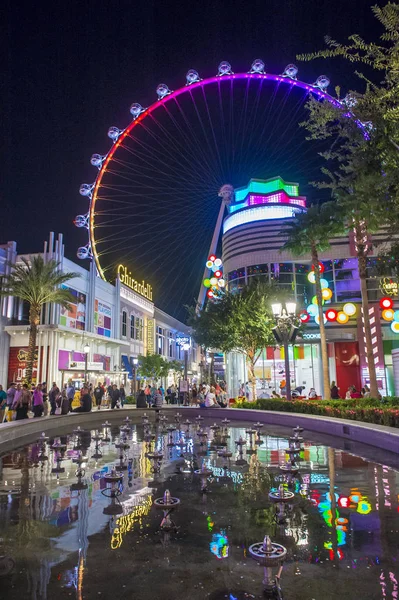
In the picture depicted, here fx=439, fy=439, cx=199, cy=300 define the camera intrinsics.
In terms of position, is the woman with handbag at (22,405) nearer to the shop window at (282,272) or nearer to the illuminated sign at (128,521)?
the illuminated sign at (128,521)

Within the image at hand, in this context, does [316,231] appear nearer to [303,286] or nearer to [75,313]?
[303,286]

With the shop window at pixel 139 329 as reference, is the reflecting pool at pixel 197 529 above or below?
below

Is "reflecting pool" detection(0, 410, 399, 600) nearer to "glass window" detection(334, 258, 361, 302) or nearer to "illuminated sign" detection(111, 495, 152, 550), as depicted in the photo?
"illuminated sign" detection(111, 495, 152, 550)

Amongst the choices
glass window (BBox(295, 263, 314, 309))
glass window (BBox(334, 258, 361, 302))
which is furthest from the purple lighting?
glass window (BBox(334, 258, 361, 302))

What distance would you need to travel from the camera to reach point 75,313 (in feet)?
131

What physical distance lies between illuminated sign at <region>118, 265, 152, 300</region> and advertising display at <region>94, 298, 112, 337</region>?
16.6 feet

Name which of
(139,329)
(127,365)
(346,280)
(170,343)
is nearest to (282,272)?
(346,280)

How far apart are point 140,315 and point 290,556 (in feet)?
174

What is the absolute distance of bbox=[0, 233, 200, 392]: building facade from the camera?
3547 cm

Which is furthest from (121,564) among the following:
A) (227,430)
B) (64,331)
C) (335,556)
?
(64,331)

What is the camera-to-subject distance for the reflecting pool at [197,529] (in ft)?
14.8

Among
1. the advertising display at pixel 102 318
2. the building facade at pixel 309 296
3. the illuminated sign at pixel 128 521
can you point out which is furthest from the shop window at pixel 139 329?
the illuminated sign at pixel 128 521

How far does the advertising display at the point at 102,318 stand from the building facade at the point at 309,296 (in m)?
13.3

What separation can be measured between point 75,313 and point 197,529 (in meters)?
35.5
